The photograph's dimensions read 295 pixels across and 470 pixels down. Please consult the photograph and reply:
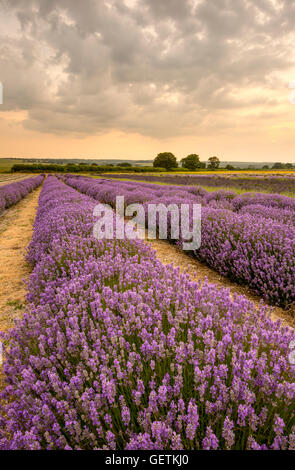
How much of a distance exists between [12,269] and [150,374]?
3.91 meters

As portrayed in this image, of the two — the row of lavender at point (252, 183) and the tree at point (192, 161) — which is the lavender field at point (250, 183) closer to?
the row of lavender at point (252, 183)

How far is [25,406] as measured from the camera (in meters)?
1.26

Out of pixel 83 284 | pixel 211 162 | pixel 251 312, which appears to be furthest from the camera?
pixel 211 162

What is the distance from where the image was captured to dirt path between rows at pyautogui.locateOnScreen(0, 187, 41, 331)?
298cm

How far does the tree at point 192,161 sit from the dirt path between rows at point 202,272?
214ft

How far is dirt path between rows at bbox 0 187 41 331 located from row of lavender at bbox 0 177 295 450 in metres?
1.05

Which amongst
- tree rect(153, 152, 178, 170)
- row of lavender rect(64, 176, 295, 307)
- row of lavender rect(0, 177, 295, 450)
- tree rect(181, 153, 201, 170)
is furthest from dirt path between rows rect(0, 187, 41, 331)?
tree rect(181, 153, 201, 170)

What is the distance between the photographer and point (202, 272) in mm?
4250

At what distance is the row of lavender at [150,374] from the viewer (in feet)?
3.40

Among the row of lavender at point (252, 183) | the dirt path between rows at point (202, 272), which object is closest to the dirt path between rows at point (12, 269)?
the dirt path between rows at point (202, 272)

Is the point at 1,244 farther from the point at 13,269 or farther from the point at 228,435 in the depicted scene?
the point at 228,435

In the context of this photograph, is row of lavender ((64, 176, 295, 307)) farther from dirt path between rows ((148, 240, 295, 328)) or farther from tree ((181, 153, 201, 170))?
tree ((181, 153, 201, 170))
